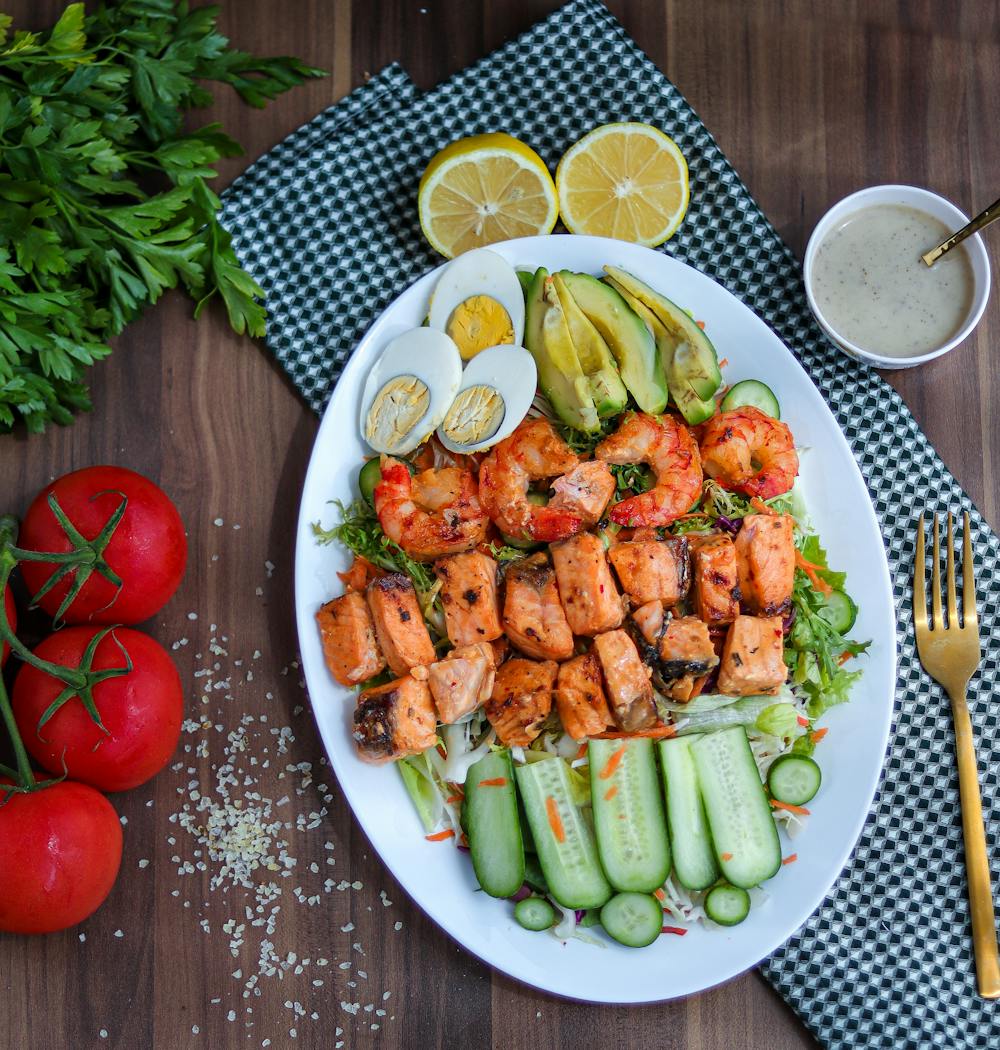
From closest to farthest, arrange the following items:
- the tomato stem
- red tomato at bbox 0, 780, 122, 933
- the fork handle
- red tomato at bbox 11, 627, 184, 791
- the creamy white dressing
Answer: the tomato stem < red tomato at bbox 0, 780, 122, 933 < red tomato at bbox 11, 627, 184, 791 < the fork handle < the creamy white dressing

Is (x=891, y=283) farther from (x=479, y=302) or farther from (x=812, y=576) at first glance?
(x=479, y=302)

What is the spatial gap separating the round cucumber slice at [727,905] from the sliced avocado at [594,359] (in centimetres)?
178

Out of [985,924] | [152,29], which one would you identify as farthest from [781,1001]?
[152,29]

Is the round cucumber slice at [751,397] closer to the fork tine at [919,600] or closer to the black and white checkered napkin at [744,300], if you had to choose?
the black and white checkered napkin at [744,300]

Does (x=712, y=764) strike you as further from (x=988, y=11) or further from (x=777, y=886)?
(x=988, y=11)

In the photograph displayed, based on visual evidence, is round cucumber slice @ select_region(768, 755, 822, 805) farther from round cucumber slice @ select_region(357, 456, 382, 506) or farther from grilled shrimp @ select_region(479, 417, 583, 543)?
round cucumber slice @ select_region(357, 456, 382, 506)

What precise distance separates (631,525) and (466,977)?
6.15 feet

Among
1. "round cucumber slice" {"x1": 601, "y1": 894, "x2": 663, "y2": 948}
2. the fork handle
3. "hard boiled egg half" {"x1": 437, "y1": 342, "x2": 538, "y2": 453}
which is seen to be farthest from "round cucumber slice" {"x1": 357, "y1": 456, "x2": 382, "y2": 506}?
the fork handle

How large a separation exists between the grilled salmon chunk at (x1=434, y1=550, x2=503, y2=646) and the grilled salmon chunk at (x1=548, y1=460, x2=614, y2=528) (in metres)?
0.37

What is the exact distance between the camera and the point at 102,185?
391 centimetres

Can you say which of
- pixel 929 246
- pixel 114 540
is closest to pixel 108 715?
pixel 114 540

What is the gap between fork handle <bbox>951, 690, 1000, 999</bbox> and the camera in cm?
396

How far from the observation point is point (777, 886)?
3875 millimetres

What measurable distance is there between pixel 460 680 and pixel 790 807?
131 centimetres
